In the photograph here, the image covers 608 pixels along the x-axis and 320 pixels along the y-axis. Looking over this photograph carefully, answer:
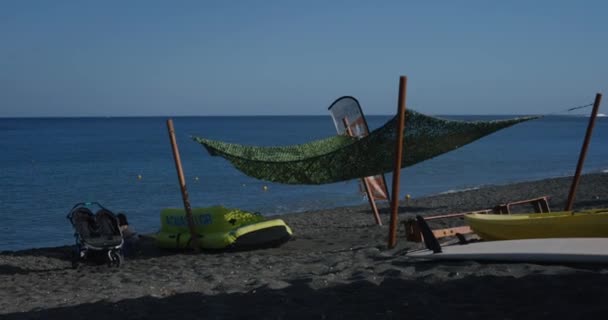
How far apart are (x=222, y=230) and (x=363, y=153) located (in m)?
1.88

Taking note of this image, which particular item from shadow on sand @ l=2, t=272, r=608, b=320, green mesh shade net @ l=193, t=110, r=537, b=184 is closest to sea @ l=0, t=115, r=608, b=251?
green mesh shade net @ l=193, t=110, r=537, b=184

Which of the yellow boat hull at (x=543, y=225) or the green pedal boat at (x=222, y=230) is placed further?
the green pedal boat at (x=222, y=230)

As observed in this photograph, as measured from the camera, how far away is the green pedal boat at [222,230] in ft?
27.3

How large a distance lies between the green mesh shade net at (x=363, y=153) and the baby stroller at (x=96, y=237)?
1.40 m

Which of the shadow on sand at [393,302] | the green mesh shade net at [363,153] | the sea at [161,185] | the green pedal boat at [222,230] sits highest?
the sea at [161,185]

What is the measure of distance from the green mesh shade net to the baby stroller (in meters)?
1.40

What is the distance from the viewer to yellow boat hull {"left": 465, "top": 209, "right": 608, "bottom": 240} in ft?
20.0

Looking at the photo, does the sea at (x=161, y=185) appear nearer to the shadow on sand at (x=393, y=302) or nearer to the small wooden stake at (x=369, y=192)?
the small wooden stake at (x=369, y=192)

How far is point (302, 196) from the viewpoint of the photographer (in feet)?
66.0

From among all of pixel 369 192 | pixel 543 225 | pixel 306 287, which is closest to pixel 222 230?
pixel 369 192

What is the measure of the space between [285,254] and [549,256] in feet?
10.6

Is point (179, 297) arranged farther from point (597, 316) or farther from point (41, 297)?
point (597, 316)

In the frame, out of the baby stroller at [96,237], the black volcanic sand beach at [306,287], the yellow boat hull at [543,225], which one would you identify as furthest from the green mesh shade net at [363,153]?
the baby stroller at [96,237]

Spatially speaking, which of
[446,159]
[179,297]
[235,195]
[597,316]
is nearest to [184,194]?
[179,297]
